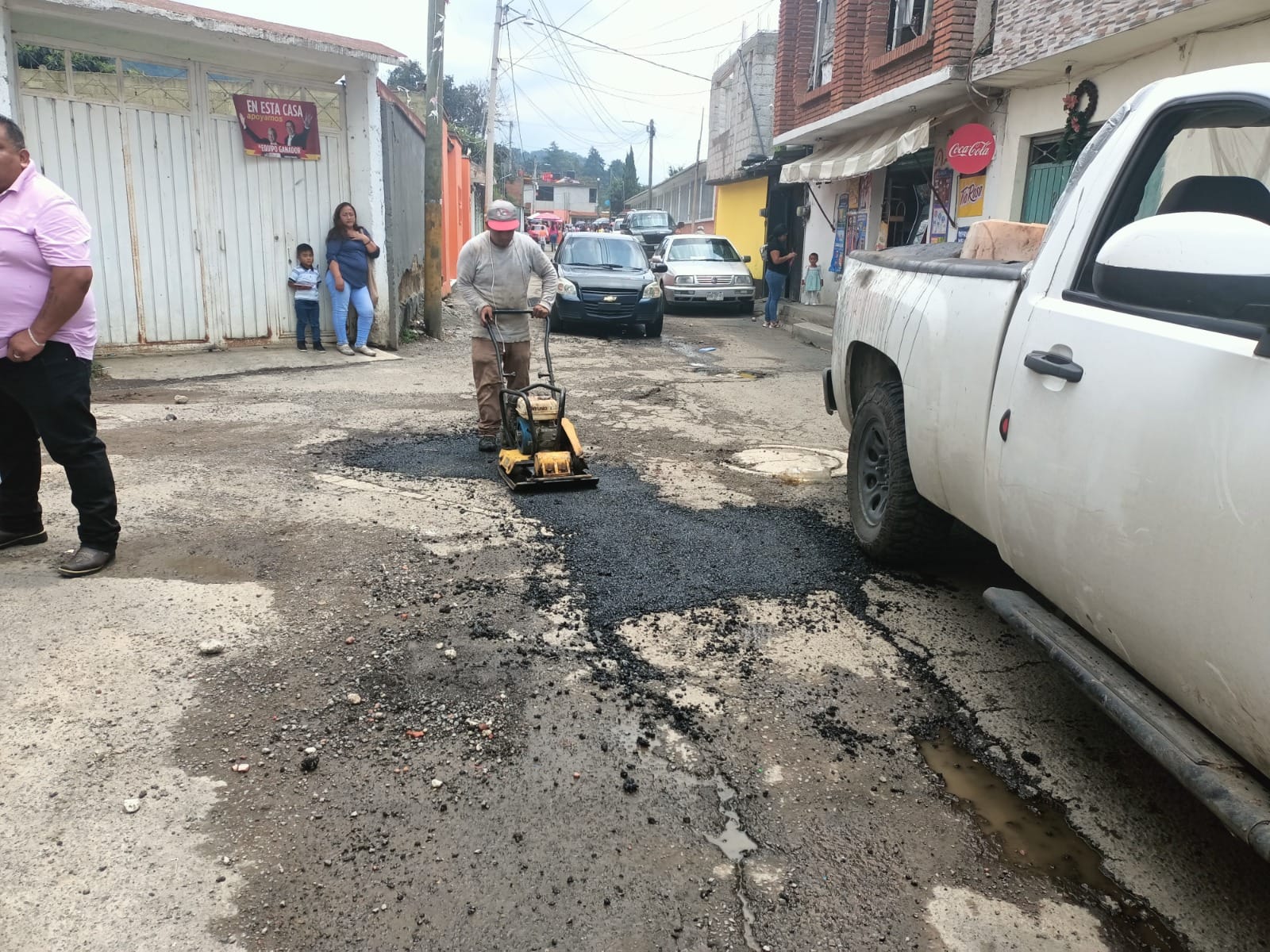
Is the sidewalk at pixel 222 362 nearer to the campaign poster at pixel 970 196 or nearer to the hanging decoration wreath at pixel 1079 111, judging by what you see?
the hanging decoration wreath at pixel 1079 111

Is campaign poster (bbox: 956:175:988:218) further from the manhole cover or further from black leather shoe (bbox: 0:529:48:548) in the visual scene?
black leather shoe (bbox: 0:529:48:548)

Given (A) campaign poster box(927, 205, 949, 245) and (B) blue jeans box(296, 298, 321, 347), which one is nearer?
(B) blue jeans box(296, 298, 321, 347)

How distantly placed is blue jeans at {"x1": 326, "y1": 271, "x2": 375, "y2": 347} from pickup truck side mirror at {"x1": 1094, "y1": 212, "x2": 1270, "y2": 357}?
32.6 ft

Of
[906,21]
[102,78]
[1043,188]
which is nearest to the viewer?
[102,78]

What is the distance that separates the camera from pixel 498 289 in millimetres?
6559

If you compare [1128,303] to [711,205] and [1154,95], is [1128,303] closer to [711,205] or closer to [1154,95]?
[1154,95]

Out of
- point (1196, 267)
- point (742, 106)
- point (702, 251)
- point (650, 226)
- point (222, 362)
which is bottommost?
point (222, 362)

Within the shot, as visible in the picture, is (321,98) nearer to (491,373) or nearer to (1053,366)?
(491,373)

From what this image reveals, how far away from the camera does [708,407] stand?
889 centimetres

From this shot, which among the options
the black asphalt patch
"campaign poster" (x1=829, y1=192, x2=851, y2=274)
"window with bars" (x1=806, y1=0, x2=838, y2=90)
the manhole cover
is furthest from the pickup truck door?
"window with bars" (x1=806, y1=0, x2=838, y2=90)

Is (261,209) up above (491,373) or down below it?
above

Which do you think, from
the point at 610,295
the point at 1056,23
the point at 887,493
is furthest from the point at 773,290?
the point at 887,493

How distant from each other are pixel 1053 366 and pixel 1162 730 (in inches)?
41.8

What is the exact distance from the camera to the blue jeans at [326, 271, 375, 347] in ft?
36.0
